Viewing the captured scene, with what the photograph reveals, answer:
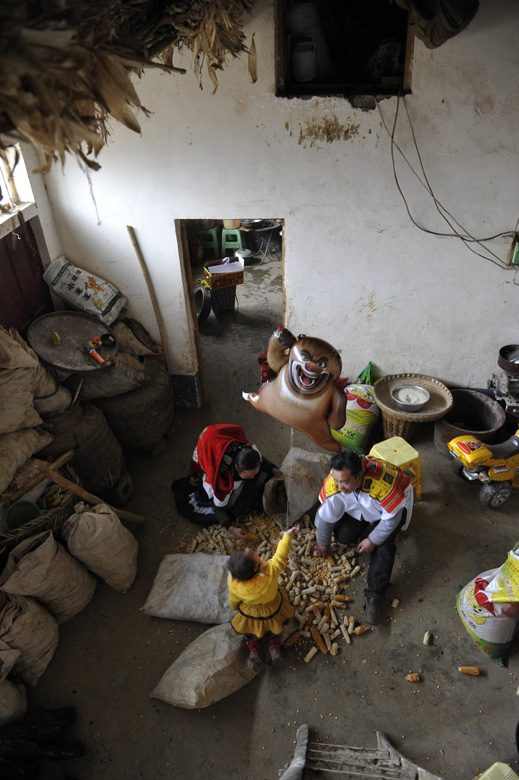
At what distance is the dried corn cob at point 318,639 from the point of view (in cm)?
398

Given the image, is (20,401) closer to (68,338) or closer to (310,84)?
(68,338)

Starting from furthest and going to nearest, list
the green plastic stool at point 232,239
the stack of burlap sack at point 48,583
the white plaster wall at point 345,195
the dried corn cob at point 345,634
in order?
1. the green plastic stool at point 232,239
2. the white plaster wall at point 345,195
3. the dried corn cob at point 345,634
4. the stack of burlap sack at point 48,583

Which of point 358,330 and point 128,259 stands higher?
point 128,259

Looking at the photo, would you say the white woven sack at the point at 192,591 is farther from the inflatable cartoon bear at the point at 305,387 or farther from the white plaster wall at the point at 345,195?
the white plaster wall at the point at 345,195

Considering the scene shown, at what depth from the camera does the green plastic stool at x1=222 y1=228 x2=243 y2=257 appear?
10094 millimetres

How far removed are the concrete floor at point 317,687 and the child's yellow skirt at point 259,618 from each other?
1.18ft

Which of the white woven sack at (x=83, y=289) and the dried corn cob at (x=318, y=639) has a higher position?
the white woven sack at (x=83, y=289)

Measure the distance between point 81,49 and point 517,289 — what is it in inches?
179

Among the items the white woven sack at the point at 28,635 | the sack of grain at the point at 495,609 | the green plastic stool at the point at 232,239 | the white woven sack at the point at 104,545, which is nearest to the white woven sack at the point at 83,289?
the white woven sack at the point at 104,545

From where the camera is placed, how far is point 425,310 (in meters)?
5.46

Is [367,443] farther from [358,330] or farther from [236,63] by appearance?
[236,63]

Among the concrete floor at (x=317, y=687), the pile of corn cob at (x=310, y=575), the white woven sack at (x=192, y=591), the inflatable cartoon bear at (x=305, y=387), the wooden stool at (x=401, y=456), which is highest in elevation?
the inflatable cartoon bear at (x=305, y=387)

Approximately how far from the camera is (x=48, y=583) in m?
3.95

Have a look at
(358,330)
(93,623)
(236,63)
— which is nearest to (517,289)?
(358,330)
